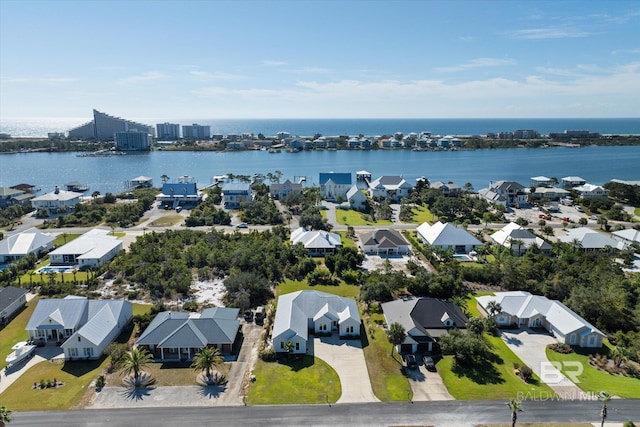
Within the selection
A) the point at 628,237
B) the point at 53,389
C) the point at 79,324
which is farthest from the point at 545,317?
the point at 79,324

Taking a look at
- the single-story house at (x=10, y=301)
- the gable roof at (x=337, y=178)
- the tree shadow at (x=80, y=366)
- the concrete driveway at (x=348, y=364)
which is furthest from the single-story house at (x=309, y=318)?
the gable roof at (x=337, y=178)

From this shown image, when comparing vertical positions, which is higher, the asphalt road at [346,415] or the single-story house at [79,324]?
the single-story house at [79,324]

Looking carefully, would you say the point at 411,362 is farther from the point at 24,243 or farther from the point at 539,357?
the point at 24,243

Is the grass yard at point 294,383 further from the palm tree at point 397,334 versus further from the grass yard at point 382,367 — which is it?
the palm tree at point 397,334

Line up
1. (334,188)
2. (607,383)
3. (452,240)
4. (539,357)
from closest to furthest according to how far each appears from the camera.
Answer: (607,383) → (539,357) → (452,240) → (334,188)

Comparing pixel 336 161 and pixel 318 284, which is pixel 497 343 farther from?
pixel 336 161

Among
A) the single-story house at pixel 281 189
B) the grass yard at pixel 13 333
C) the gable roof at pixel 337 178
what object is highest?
the gable roof at pixel 337 178
